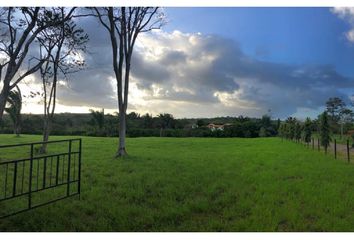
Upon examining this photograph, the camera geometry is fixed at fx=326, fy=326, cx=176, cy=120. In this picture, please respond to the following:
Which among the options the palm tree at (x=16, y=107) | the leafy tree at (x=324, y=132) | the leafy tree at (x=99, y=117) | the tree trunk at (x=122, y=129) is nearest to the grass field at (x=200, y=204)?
the tree trunk at (x=122, y=129)

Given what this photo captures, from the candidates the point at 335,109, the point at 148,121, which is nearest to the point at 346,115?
the point at 335,109

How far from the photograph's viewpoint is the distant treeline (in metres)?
40.1

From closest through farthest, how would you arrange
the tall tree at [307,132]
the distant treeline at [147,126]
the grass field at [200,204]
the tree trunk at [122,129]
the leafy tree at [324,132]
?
the grass field at [200,204]
the tree trunk at [122,129]
the leafy tree at [324,132]
the tall tree at [307,132]
the distant treeline at [147,126]

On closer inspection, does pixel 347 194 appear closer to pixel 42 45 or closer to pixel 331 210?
pixel 331 210

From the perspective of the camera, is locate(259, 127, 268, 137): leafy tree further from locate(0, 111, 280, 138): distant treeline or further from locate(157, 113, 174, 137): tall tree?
locate(157, 113, 174, 137): tall tree

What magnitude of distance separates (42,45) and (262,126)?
38.3m

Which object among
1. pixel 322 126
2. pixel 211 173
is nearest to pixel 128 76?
pixel 211 173

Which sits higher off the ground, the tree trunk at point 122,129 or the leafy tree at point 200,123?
the leafy tree at point 200,123

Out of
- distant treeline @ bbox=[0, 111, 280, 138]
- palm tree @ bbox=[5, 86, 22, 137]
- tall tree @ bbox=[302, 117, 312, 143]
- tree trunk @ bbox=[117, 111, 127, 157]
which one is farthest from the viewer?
distant treeline @ bbox=[0, 111, 280, 138]

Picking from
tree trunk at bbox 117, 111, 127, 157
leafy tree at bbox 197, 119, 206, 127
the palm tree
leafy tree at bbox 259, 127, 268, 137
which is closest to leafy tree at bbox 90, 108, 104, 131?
the palm tree

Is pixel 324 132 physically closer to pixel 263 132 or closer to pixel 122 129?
pixel 122 129

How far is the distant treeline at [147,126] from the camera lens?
40.1 meters

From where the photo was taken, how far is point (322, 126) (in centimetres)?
1755

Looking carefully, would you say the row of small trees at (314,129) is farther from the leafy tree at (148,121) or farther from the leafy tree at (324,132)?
the leafy tree at (148,121)
